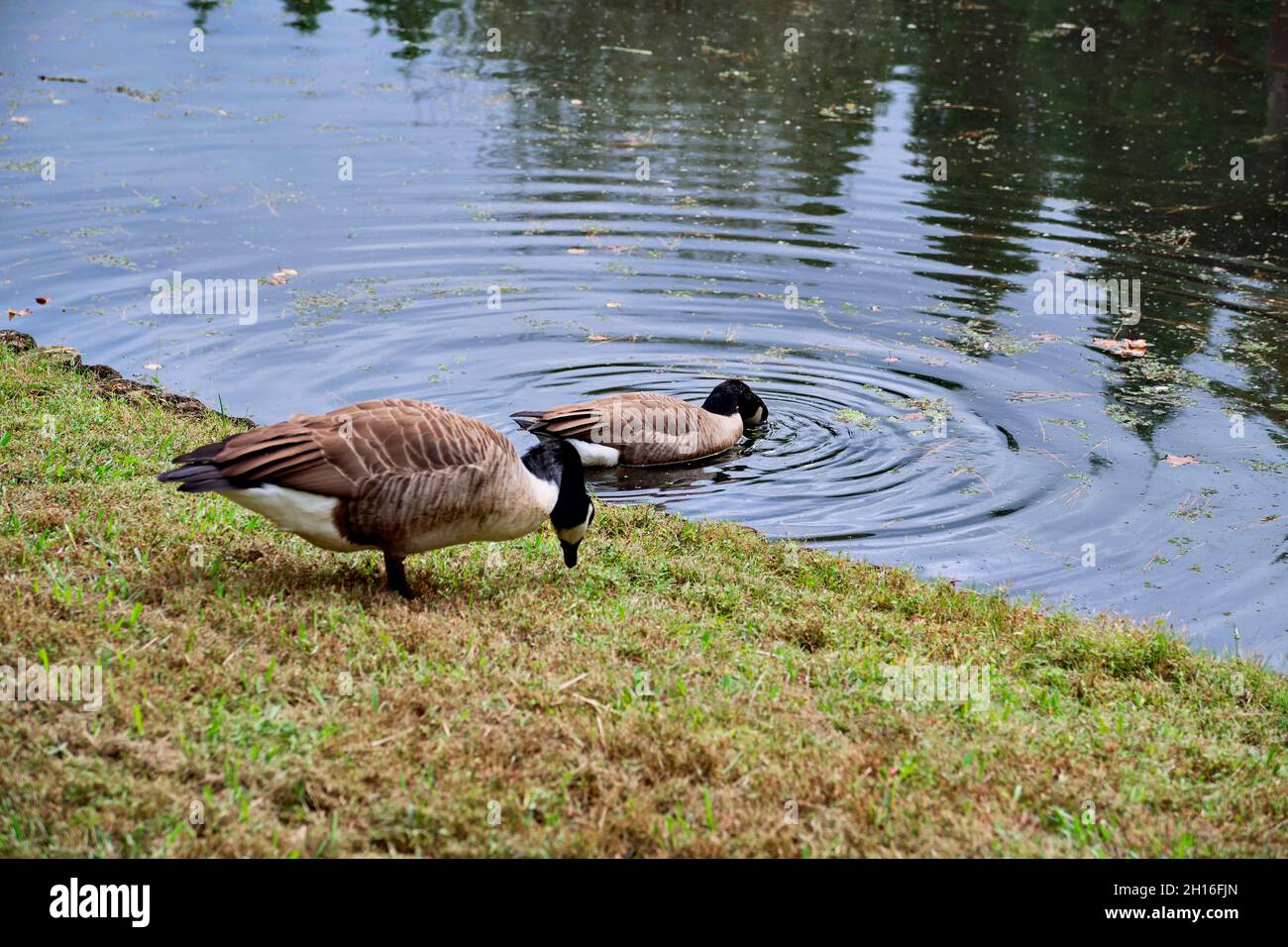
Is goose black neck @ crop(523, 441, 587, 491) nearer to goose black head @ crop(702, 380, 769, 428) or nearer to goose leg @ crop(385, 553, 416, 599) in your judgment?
goose leg @ crop(385, 553, 416, 599)

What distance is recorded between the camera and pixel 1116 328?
47.0 ft

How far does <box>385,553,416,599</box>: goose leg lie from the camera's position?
22.4 ft

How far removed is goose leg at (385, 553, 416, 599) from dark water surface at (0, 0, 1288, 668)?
12.2 ft

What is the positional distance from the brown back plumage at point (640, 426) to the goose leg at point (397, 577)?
4309mm

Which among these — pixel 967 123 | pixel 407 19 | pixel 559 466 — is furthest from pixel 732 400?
pixel 407 19

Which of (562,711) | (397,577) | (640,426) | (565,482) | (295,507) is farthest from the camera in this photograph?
(640,426)

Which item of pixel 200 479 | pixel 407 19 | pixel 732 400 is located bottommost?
pixel 732 400

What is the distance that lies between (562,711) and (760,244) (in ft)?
40.3

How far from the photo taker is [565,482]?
7.20 metres

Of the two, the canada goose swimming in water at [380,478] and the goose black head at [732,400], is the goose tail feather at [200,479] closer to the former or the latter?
the canada goose swimming in water at [380,478]

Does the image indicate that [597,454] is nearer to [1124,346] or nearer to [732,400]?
[732,400]

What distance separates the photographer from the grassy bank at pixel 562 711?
4.85m

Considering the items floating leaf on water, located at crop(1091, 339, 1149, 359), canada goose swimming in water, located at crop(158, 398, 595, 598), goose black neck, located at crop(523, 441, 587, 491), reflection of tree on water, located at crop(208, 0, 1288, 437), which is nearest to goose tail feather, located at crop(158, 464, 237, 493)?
canada goose swimming in water, located at crop(158, 398, 595, 598)
